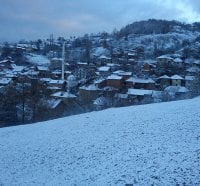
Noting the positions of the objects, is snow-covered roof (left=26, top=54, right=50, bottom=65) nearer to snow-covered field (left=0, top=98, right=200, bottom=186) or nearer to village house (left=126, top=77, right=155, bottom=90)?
village house (left=126, top=77, right=155, bottom=90)

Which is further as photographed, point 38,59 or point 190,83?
point 38,59

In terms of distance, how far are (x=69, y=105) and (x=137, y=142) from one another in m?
22.6

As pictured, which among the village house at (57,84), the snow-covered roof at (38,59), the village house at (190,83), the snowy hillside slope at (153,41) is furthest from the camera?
the snowy hillside slope at (153,41)

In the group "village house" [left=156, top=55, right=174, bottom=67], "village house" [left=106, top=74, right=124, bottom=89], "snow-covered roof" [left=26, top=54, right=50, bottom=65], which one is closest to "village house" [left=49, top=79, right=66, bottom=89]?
"village house" [left=106, top=74, right=124, bottom=89]

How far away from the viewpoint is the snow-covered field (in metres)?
12.4

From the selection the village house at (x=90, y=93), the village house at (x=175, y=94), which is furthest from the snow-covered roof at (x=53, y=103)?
the village house at (x=175, y=94)

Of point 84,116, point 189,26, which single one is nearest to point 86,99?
point 84,116

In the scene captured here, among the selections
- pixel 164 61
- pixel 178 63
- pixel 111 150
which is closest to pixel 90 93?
pixel 111 150

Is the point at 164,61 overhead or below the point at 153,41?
below

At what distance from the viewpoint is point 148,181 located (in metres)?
11.6

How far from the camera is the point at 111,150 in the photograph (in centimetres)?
1514

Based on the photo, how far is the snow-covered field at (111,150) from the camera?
12422 mm

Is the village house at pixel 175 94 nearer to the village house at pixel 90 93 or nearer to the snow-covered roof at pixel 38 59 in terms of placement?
the village house at pixel 90 93

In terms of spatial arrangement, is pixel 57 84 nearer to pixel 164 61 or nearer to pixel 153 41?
pixel 164 61
